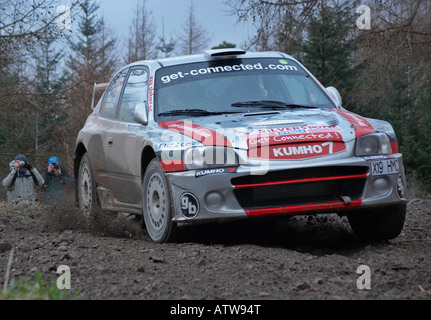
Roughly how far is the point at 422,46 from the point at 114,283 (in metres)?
14.8

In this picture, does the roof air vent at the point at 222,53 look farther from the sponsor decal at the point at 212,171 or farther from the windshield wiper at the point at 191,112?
the sponsor decal at the point at 212,171

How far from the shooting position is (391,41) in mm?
15273

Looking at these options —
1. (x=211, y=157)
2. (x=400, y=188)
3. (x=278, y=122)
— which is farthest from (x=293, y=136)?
(x=400, y=188)

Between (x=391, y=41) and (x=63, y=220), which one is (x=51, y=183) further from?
(x=391, y=41)

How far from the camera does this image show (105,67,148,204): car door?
280 inches

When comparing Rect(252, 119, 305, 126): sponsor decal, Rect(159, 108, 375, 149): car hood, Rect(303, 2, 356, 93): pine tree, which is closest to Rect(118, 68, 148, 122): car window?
Rect(159, 108, 375, 149): car hood

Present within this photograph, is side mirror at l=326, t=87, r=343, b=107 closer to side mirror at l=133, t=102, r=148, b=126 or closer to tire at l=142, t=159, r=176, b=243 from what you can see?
side mirror at l=133, t=102, r=148, b=126

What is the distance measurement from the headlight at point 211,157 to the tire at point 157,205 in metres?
0.35

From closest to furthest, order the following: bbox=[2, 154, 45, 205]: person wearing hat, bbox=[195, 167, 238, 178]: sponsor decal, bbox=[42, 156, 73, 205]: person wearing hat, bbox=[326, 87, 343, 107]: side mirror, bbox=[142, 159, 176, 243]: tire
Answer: bbox=[195, 167, 238, 178]: sponsor decal
bbox=[142, 159, 176, 243]: tire
bbox=[326, 87, 343, 107]: side mirror
bbox=[2, 154, 45, 205]: person wearing hat
bbox=[42, 156, 73, 205]: person wearing hat

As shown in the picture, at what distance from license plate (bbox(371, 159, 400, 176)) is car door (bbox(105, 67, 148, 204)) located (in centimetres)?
211

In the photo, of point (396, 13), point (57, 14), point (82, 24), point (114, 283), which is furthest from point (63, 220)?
point (82, 24)

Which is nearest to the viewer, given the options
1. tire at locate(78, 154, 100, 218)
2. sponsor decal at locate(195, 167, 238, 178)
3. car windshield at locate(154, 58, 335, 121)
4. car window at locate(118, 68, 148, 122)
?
sponsor decal at locate(195, 167, 238, 178)

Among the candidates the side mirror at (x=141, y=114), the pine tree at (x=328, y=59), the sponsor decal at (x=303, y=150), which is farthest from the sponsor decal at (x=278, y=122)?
the pine tree at (x=328, y=59)

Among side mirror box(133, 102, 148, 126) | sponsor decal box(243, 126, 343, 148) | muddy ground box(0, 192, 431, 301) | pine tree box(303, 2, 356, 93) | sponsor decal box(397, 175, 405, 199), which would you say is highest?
pine tree box(303, 2, 356, 93)
